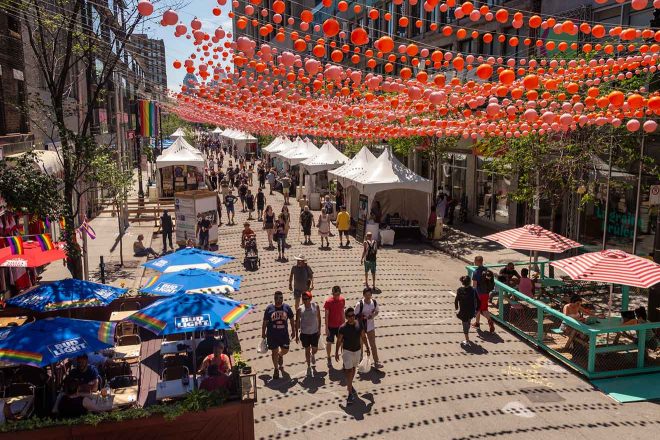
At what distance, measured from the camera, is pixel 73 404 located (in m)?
7.58

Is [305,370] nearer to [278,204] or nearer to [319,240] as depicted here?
[319,240]

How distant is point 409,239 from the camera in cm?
2428

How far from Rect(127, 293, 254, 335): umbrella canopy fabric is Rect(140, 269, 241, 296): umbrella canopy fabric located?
4.05ft

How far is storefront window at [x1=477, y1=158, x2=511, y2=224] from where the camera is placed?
2606 centimetres

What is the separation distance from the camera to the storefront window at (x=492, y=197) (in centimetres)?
2606

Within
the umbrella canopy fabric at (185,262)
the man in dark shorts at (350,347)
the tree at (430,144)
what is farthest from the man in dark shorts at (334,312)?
the tree at (430,144)

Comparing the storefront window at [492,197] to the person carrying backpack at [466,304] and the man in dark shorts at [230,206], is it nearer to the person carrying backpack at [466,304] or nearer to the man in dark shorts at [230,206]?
the man in dark shorts at [230,206]

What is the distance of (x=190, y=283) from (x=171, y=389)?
2376 millimetres

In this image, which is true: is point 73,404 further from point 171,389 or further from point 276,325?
point 276,325

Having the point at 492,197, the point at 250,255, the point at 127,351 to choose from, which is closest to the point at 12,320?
the point at 127,351

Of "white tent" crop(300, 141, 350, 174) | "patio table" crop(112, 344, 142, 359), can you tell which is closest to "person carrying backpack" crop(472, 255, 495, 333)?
"patio table" crop(112, 344, 142, 359)

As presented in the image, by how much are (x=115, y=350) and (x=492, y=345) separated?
758 cm

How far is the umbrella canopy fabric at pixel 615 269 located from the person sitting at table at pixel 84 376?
8.99 metres

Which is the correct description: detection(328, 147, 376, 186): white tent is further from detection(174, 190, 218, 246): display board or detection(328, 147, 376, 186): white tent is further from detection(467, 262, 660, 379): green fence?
detection(467, 262, 660, 379): green fence
